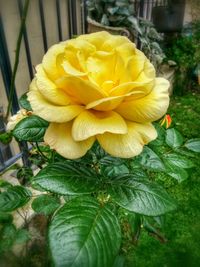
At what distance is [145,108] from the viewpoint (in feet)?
1.29

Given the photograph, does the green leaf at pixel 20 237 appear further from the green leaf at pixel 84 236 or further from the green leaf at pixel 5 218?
the green leaf at pixel 84 236

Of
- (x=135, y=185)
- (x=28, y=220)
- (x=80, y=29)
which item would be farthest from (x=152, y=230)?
(x=80, y=29)

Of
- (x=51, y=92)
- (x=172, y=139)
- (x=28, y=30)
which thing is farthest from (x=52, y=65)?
(x=28, y=30)

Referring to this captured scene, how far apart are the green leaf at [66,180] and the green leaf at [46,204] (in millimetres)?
322

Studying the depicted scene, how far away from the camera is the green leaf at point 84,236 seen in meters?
0.30

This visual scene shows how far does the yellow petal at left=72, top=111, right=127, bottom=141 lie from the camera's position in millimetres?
360

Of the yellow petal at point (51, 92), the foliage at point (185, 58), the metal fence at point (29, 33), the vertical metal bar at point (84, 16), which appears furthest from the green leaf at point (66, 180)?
the foliage at point (185, 58)

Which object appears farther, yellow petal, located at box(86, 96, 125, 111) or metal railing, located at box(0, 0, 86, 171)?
metal railing, located at box(0, 0, 86, 171)

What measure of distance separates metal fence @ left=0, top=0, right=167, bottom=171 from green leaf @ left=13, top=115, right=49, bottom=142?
33.4 inches

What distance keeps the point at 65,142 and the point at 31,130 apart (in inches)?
5.0

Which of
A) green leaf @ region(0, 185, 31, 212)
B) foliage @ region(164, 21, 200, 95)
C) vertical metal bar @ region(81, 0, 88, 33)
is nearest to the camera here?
green leaf @ region(0, 185, 31, 212)

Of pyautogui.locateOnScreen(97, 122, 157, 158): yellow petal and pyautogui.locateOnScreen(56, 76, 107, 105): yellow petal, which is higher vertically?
pyautogui.locateOnScreen(56, 76, 107, 105): yellow petal

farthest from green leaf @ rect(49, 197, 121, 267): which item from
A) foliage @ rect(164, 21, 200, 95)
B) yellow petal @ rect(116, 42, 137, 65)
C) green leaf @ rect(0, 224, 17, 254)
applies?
foliage @ rect(164, 21, 200, 95)

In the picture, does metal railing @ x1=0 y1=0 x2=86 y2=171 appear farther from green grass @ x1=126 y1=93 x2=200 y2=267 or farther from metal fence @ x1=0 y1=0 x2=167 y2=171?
green grass @ x1=126 y1=93 x2=200 y2=267
